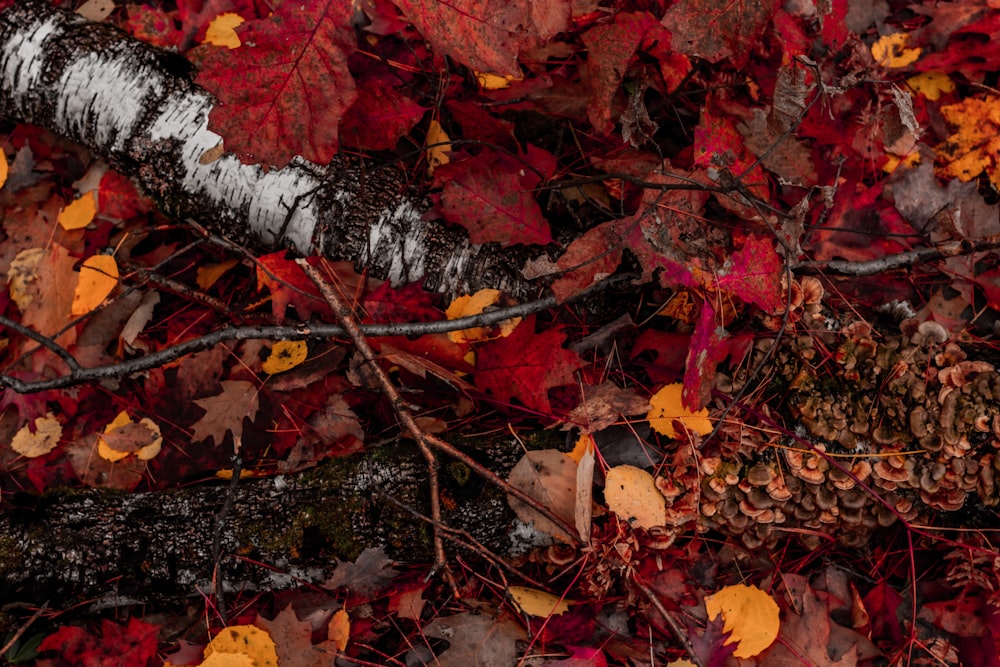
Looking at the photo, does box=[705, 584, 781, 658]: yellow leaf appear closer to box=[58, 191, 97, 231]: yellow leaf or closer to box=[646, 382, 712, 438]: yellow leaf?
box=[646, 382, 712, 438]: yellow leaf

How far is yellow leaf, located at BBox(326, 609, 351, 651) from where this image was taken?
2.54 metres

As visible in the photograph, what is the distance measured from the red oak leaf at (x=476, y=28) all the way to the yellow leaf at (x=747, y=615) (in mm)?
1974

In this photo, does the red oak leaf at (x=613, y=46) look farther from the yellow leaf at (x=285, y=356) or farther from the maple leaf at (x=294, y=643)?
the maple leaf at (x=294, y=643)

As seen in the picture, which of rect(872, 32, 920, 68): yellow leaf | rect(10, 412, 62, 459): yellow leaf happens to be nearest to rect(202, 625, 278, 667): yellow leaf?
rect(10, 412, 62, 459): yellow leaf

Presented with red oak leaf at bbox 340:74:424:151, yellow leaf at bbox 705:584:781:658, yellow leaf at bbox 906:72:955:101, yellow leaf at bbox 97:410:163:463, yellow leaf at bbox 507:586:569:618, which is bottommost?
yellow leaf at bbox 705:584:781:658

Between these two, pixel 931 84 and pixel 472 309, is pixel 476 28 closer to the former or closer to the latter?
pixel 472 309

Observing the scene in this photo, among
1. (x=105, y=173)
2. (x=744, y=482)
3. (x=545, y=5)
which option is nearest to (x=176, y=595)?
(x=105, y=173)

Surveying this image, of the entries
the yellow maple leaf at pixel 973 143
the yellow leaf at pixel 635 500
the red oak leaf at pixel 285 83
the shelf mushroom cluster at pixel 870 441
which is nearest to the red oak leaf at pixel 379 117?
the red oak leaf at pixel 285 83

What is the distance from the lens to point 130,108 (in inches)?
110

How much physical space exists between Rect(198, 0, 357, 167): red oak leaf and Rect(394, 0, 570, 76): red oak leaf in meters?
0.28

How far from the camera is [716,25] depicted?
2.12 meters

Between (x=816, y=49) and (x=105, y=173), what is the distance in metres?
3.22

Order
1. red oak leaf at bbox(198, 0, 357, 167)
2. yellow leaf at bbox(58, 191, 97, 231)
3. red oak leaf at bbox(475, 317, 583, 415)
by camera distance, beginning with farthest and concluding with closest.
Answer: yellow leaf at bbox(58, 191, 97, 231)
red oak leaf at bbox(475, 317, 583, 415)
red oak leaf at bbox(198, 0, 357, 167)

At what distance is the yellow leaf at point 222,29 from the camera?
2.99m
